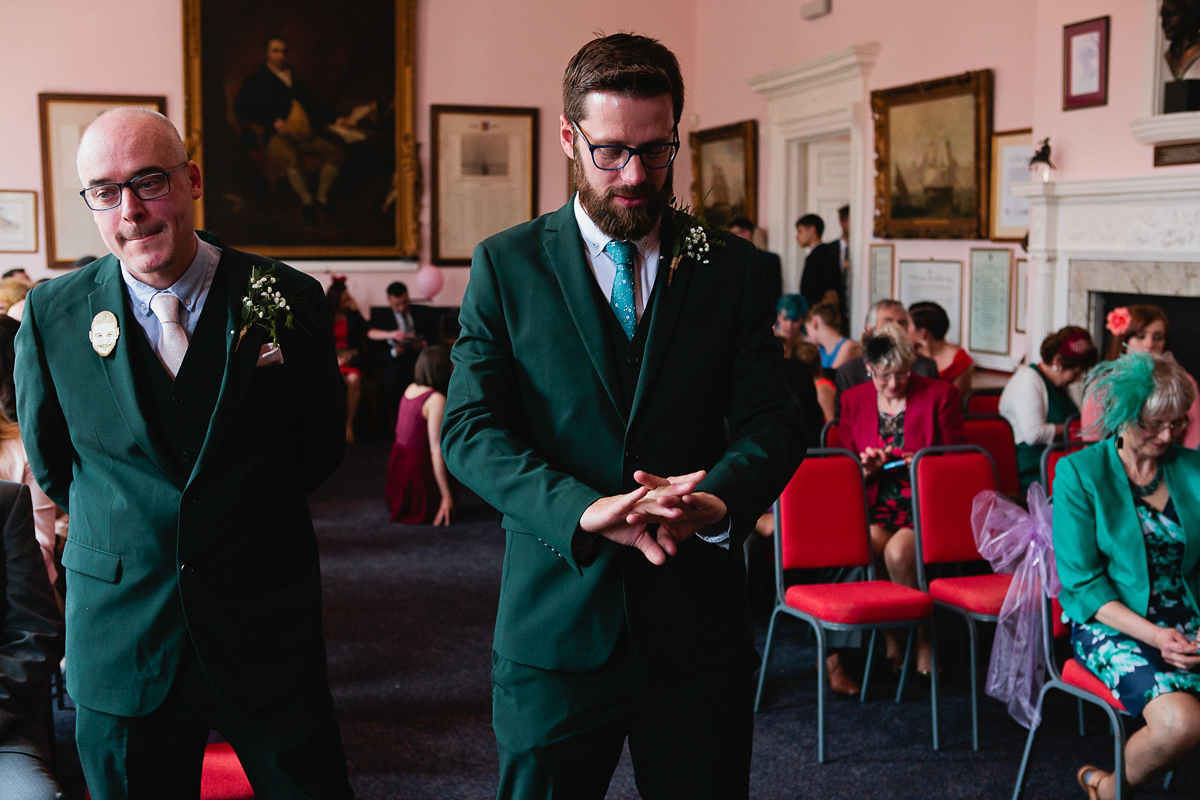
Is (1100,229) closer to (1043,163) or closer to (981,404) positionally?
(1043,163)

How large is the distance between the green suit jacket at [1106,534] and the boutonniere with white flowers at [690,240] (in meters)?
1.88

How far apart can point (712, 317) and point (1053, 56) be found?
5.93 metres

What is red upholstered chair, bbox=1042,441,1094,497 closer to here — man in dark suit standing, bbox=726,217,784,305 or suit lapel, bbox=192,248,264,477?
suit lapel, bbox=192,248,264,477

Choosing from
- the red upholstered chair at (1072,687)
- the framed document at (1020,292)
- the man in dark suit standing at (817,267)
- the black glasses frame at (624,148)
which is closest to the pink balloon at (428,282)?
the man in dark suit standing at (817,267)

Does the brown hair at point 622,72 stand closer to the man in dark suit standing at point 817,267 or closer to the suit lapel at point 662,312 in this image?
the suit lapel at point 662,312

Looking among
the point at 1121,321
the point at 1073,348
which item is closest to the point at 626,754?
the point at 1073,348

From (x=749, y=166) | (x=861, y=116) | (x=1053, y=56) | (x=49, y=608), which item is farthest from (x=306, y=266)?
(x=49, y=608)

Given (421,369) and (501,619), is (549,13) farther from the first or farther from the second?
(501,619)

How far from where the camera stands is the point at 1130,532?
3.18 metres

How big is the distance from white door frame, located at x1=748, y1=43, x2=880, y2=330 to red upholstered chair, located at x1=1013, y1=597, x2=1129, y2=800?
5.92 meters

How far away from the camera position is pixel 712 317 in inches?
70.8

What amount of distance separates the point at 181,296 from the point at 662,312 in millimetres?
848

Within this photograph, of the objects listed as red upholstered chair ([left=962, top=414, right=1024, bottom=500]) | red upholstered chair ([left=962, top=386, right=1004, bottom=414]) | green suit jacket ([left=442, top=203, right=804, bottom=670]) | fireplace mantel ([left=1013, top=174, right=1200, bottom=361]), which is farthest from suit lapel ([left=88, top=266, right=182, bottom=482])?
fireplace mantel ([left=1013, top=174, right=1200, bottom=361])

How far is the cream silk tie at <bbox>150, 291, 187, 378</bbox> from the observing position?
195 cm
